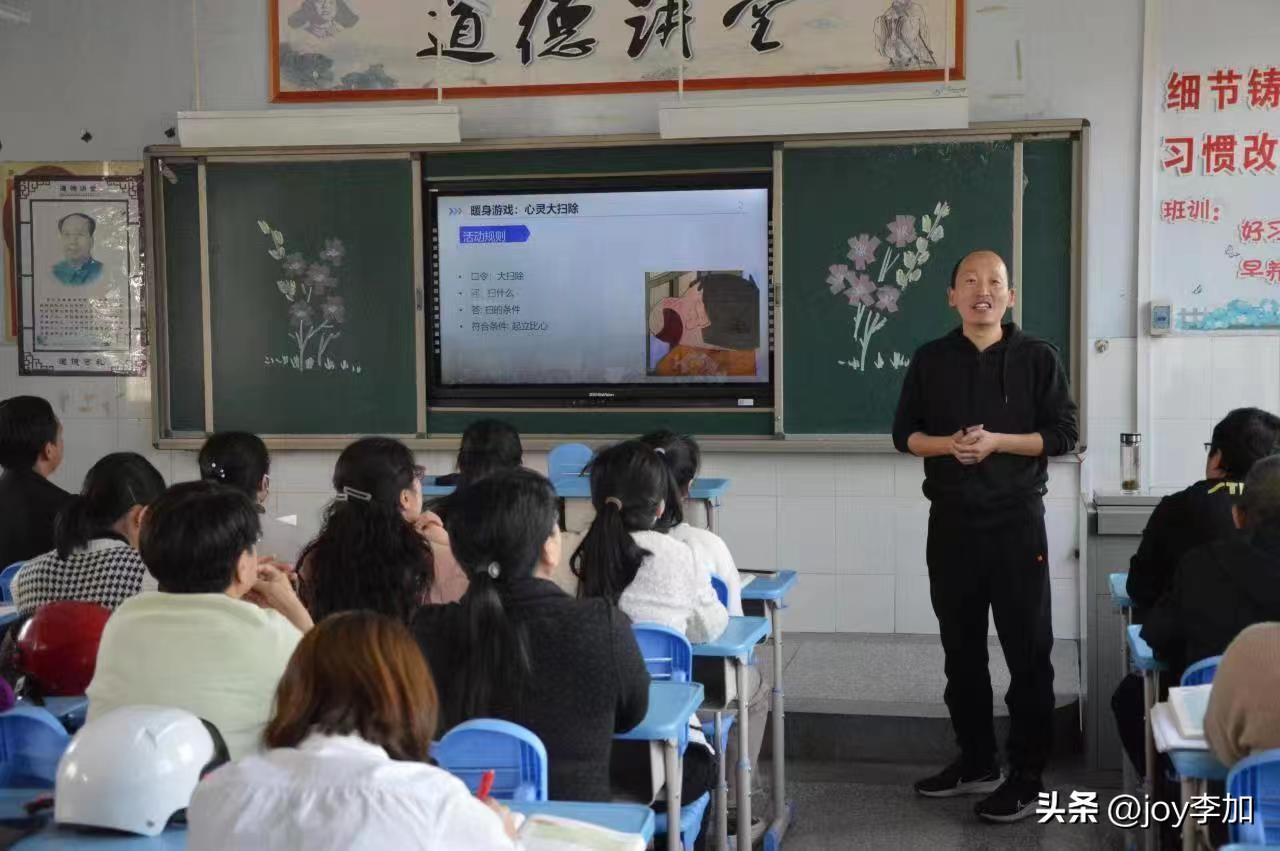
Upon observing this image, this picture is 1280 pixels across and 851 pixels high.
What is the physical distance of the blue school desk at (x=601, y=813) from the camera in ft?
6.31

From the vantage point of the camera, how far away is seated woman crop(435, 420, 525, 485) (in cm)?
441

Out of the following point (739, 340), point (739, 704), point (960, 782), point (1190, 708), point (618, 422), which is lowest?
point (960, 782)

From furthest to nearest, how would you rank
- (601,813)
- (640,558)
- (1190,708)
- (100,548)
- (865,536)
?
1. (865,536)
2. (100,548)
3. (640,558)
4. (1190,708)
5. (601,813)

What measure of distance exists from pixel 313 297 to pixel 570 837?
4840mm

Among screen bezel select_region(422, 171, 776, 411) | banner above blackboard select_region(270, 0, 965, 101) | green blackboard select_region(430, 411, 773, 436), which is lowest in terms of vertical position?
green blackboard select_region(430, 411, 773, 436)

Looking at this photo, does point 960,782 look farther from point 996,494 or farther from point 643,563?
point 643,563

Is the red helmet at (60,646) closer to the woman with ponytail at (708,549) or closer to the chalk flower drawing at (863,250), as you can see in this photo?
the woman with ponytail at (708,549)

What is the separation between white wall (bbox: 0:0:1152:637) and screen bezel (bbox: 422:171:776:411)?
0.80ft

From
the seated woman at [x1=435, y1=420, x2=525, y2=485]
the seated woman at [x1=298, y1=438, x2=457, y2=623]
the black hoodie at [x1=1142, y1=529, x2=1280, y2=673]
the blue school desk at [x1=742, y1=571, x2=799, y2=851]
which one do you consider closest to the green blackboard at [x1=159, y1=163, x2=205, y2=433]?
the seated woman at [x1=435, y1=420, x2=525, y2=485]

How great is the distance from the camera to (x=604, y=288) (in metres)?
6.13

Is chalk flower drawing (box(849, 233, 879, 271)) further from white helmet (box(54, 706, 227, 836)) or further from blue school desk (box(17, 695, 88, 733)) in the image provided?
white helmet (box(54, 706, 227, 836))

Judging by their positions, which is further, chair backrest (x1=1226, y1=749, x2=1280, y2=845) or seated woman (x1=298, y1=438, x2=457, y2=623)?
seated woman (x1=298, y1=438, x2=457, y2=623)

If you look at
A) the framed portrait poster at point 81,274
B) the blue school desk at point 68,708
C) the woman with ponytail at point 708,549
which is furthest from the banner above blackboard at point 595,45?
the blue school desk at point 68,708

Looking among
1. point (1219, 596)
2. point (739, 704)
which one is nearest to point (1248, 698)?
point (1219, 596)
